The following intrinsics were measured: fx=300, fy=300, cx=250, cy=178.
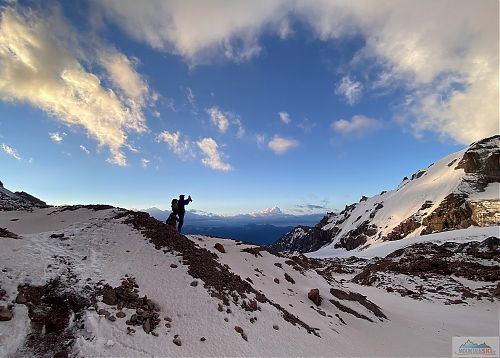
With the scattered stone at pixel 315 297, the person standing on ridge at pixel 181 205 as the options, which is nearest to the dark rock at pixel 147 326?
the scattered stone at pixel 315 297

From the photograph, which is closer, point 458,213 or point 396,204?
point 458,213

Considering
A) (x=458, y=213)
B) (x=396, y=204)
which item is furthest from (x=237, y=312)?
(x=396, y=204)

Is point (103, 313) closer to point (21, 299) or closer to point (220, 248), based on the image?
point (21, 299)

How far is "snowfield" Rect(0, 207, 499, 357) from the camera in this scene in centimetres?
761

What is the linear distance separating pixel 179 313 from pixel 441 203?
81403 millimetres

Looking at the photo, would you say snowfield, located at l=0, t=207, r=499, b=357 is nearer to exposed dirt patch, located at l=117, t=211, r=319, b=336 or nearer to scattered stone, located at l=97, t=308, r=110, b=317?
scattered stone, located at l=97, t=308, r=110, b=317

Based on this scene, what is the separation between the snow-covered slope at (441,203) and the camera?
220 ft

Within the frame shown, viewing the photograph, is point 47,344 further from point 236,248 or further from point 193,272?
point 236,248

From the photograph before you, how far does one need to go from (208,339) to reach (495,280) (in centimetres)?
3381

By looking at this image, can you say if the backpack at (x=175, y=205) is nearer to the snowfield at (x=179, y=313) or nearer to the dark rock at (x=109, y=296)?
the snowfield at (x=179, y=313)

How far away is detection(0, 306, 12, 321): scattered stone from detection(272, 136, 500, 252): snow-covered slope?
75364 millimetres

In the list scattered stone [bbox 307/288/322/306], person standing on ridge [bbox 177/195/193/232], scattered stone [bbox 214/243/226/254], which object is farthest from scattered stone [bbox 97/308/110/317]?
person standing on ridge [bbox 177/195/193/232]

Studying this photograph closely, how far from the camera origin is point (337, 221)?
13388 centimetres

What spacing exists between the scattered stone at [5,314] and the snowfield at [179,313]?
0.09m
